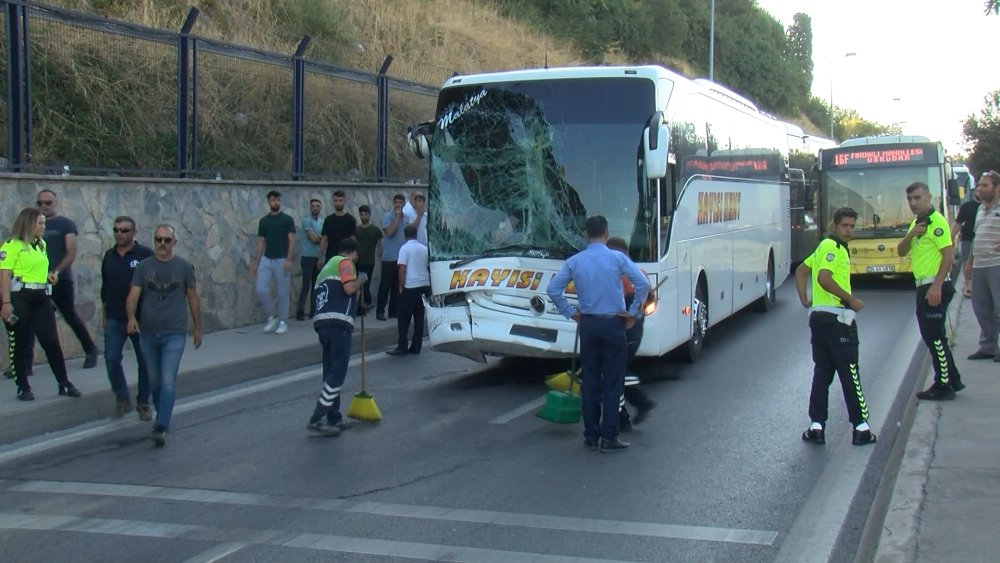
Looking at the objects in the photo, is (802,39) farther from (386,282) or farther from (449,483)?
(449,483)

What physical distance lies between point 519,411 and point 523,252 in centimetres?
164

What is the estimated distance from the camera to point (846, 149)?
22.5 meters

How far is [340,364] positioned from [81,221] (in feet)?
17.1

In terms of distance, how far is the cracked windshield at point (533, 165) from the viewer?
10.4 m

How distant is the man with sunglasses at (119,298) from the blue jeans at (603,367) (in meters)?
3.87

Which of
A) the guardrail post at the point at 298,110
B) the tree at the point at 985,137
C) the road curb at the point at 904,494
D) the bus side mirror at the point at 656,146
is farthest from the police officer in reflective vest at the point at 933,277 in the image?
the tree at the point at 985,137

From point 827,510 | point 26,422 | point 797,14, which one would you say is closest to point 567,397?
point 827,510

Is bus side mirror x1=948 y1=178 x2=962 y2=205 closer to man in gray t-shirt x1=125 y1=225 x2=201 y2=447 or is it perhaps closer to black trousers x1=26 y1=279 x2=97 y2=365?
black trousers x1=26 y1=279 x2=97 y2=365

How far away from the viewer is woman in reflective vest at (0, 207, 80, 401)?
9.50m

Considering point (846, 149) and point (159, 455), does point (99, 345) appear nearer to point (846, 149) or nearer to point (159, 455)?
point (159, 455)

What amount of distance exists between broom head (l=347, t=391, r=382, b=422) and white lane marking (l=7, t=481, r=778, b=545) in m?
2.28

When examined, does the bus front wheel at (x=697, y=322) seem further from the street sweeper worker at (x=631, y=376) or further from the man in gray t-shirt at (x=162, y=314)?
the man in gray t-shirt at (x=162, y=314)

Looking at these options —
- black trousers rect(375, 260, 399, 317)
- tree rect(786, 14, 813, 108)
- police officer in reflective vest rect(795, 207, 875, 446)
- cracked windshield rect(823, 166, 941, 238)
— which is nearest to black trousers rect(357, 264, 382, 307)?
black trousers rect(375, 260, 399, 317)

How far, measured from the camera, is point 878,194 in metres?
21.9
